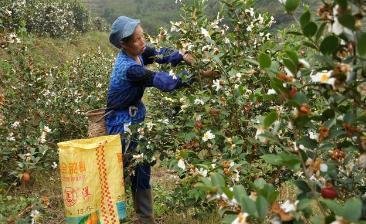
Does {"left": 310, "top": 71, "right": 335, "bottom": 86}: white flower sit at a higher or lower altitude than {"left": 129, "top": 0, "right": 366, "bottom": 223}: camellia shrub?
higher

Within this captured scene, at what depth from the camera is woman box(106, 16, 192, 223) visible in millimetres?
3559

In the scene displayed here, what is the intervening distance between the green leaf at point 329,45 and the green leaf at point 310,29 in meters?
0.07

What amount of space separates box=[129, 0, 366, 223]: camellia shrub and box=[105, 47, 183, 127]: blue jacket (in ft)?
A: 0.44

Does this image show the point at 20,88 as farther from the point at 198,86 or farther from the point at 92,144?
the point at 198,86

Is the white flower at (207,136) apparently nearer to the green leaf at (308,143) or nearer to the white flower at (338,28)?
the green leaf at (308,143)

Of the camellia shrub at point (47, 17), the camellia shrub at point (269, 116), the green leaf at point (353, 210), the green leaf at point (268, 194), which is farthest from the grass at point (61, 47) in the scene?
the green leaf at point (353, 210)

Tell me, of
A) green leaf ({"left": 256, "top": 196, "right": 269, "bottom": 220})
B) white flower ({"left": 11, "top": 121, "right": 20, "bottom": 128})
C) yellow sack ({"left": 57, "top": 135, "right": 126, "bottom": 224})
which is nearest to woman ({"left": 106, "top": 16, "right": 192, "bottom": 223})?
yellow sack ({"left": 57, "top": 135, "right": 126, "bottom": 224})

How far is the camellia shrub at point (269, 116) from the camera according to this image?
51.7 inches

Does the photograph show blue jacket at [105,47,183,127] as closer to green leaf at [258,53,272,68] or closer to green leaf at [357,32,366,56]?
green leaf at [258,53,272,68]

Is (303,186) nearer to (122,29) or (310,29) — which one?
(310,29)

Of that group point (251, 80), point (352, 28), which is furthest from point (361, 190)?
point (251, 80)

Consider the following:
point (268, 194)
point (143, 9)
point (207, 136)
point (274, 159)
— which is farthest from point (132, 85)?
point (143, 9)

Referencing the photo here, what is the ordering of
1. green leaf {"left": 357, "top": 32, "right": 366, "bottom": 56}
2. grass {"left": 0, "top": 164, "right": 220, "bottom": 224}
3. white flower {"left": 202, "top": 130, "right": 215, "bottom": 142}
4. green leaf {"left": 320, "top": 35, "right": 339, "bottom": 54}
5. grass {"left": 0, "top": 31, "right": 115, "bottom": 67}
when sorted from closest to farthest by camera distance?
green leaf {"left": 357, "top": 32, "right": 366, "bottom": 56}
green leaf {"left": 320, "top": 35, "right": 339, "bottom": 54}
white flower {"left": 202, "top": 130, "right": 215, "bottom": 142}
grass {"left": 0, "top": 164, "right": 220, "bottom": 224}
grass {"left": 0, "top": 31, "right": 115, "bottom": 67}

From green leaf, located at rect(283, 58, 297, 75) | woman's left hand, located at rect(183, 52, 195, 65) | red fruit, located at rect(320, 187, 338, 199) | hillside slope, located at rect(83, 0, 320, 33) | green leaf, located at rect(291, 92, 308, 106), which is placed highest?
green leaf, located at rect(283, 58, 297, 75)
